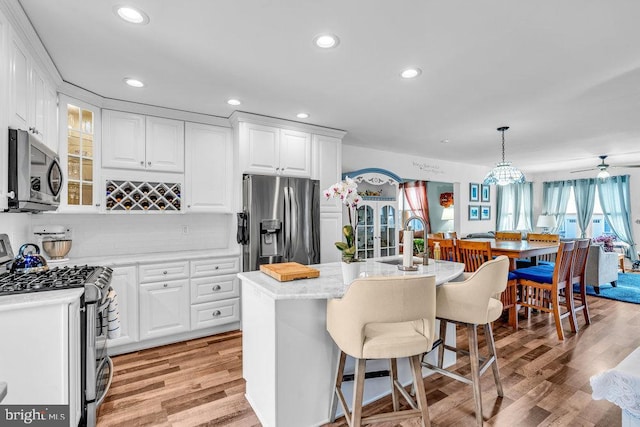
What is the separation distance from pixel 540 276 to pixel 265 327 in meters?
3.31

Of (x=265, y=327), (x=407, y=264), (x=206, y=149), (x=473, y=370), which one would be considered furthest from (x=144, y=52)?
(x=473, y=370)

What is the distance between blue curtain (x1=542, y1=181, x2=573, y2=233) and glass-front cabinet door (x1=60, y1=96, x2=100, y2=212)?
9.58 metres

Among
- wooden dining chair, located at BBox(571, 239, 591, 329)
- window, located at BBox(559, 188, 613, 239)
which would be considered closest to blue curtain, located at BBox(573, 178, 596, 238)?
window, located at BBox(559, 188, 613, 239)

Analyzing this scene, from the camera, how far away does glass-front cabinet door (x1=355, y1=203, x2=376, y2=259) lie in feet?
15.7

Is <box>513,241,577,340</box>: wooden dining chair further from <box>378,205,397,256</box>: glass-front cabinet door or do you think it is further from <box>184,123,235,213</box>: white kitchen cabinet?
<box>184,123,235,213</box>: white kitchen cabinet

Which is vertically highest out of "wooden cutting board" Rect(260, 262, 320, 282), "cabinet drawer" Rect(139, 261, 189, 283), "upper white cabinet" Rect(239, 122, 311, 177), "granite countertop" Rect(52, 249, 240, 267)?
"upper white cabinet" Rect(239, 122, 311, 177)

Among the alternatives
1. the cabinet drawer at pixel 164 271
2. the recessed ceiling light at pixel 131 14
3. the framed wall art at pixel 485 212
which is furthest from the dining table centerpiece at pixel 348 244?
the framed wall art at pixel 485 212

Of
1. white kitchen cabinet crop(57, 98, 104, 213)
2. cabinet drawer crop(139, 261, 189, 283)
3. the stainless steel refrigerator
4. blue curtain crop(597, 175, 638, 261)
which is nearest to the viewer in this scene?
white kitchen cabinet crop(57, 98, 104, 213)

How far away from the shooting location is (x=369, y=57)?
229 centimetres

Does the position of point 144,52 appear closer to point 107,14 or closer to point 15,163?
point 107,14

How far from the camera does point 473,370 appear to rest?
1979 mm

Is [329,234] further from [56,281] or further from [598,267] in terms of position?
[598,267]

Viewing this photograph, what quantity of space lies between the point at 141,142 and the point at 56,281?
1851 mm

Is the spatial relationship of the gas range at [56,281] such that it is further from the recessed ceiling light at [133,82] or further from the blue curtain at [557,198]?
the blue curtain at [557,198]
